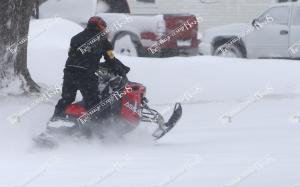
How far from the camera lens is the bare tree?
12078 mm

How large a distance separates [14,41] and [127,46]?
6.61 m

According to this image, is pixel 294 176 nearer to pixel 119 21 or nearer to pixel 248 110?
pixel 248 110

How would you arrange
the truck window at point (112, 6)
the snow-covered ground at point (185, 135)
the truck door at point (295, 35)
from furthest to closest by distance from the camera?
1. the truck window at point (112, 6)
2. the truck door at point (295, 35)
3. the snow-covered ground at point (185, 135)

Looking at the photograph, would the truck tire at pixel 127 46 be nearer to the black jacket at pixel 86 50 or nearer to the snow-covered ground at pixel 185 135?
the snow-covered ground at pixel 185 135

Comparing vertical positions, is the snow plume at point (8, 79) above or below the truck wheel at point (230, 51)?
above

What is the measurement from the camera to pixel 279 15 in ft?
63.3

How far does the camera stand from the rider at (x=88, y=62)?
33.2 ft

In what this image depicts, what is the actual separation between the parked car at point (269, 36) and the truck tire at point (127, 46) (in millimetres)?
2124

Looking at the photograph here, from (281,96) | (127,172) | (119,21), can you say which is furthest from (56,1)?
(127,172)

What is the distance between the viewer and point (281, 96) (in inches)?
544

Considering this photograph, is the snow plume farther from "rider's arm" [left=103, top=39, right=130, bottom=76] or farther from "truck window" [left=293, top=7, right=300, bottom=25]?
"truck window" [left=293, top=7, right=300, bottom=25]

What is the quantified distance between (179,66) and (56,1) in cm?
798

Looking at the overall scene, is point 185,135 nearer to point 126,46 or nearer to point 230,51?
point 126,46

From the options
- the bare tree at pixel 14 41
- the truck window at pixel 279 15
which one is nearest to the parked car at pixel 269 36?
the truck window at pixel 279 15
